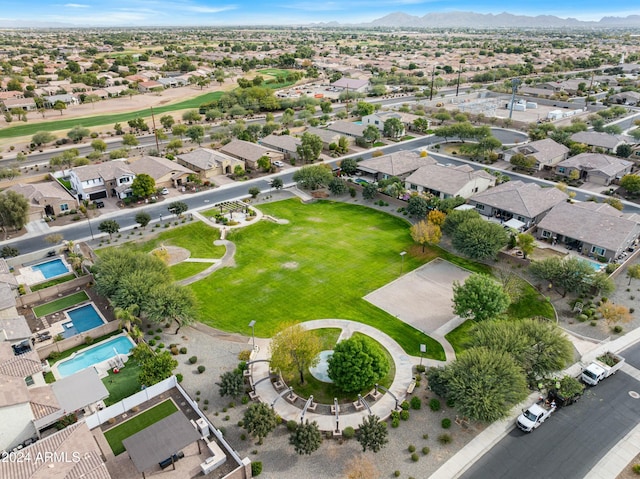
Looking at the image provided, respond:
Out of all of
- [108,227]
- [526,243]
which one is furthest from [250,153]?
[526,243]

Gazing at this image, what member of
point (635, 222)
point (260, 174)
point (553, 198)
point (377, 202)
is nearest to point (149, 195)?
point (260, 174)

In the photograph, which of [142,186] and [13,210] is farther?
[142,186]

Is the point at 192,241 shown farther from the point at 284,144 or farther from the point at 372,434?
the point at 284,144

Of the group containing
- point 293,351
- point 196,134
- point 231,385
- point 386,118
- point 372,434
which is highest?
point 386,118

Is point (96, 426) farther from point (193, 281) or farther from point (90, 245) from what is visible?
point (90, 245)

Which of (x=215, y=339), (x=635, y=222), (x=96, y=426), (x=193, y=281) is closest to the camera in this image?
(x=96, y=426)

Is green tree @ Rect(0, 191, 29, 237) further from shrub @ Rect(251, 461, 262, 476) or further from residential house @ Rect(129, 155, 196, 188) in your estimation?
shrub @ Rect(251, 461, 262, 476)

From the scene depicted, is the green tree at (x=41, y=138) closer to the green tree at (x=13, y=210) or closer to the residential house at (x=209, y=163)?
the residential house at (x=209, y=163)
